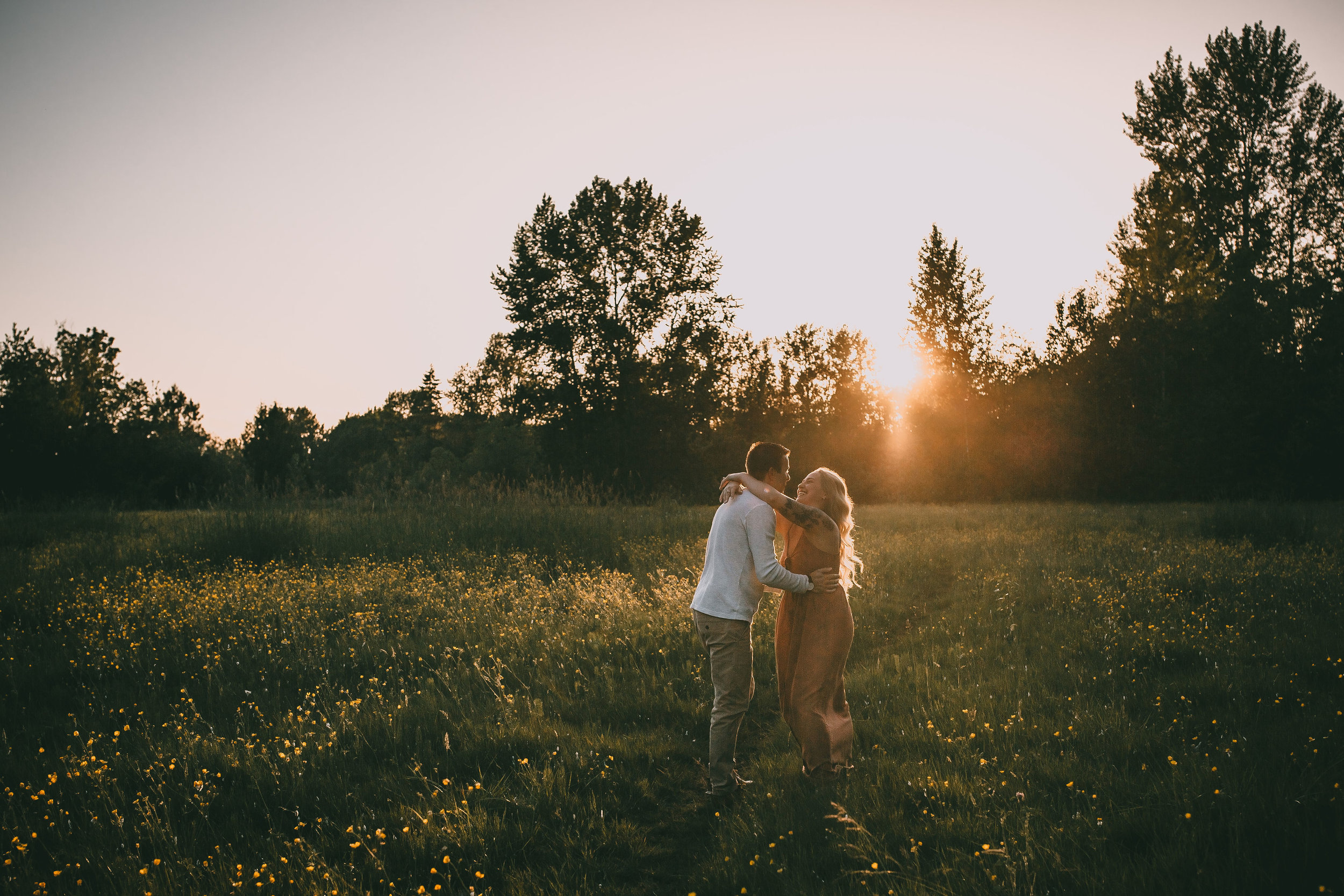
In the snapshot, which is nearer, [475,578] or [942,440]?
[475,578]

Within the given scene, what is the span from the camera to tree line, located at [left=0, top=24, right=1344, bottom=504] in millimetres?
28031

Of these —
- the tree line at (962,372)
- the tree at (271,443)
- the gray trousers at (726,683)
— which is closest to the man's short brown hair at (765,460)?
the gray trousers at (726,683)

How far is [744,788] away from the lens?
175 inches

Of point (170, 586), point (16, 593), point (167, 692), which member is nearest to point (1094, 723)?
point (167, 692)

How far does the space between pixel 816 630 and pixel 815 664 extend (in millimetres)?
213

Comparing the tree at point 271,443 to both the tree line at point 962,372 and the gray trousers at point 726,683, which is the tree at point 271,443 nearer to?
the tree line at point 962,372

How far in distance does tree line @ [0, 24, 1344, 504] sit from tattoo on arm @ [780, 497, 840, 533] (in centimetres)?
2267

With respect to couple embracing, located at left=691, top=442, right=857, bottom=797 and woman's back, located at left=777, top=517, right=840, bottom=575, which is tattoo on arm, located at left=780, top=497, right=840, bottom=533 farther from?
woman's back, located at left=777, top=517, right=840, bottom=575

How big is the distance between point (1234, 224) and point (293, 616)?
131 ft

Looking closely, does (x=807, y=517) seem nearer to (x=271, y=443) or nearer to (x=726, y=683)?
(x=726, y=683)

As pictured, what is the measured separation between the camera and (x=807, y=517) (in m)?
4.37

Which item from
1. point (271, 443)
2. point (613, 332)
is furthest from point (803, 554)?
point (271, 443)

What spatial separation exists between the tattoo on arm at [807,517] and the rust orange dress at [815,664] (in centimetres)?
16

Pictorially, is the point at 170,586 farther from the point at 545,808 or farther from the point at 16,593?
the point at 545,808
